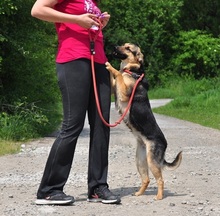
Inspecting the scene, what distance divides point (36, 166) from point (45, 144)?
3085 mm

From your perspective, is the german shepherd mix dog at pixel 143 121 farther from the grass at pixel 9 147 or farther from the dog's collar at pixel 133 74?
the grass at pixel 9 147

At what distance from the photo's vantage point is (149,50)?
1590 inches

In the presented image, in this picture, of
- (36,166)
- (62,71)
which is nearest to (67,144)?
(62,71)

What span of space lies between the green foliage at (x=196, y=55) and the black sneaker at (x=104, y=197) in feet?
108

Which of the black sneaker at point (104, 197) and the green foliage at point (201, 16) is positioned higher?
the black sneaker at point (104, 197)

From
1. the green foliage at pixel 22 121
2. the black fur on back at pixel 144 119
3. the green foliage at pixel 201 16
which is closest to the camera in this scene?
the black fur on back at pixel 144 119

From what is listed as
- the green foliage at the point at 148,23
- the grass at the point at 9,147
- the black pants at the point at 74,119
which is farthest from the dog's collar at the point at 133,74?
the green foliage at the point at 148,23

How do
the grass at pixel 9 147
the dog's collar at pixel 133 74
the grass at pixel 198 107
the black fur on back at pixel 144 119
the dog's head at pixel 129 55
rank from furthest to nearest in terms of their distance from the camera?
the grass at pixel 198 107 < the grass at pixel 9 147 < the dog's head at pixel 129 55 < the dog's collar at pixel 133 74 < the black fur on back at pixel 144 119

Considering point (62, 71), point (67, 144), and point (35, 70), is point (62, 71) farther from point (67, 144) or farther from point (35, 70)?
point (35, 70)

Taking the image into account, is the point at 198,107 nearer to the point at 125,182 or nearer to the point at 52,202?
the point at 125,182

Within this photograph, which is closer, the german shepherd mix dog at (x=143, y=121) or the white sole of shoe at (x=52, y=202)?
the white sole of shoe at (x=52, y=202)

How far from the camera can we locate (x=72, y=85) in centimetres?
677

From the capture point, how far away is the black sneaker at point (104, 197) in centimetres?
690

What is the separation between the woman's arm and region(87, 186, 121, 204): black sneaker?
60.0 inches
